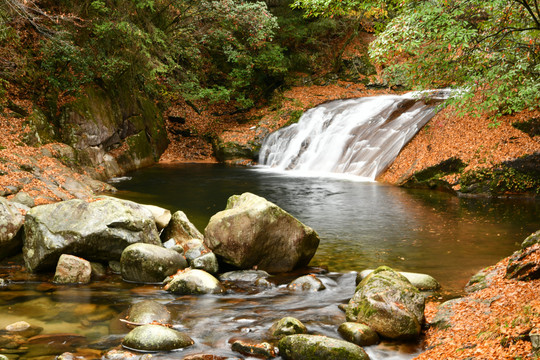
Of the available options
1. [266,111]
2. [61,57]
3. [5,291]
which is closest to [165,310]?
[5,291]

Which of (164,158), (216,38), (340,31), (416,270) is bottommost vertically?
(416,270)

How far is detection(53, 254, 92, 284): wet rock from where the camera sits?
696 cm

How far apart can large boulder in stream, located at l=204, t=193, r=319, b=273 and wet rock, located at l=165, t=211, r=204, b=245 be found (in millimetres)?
1030

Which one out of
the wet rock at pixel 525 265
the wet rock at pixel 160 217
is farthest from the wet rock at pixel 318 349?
A: the wet rock at pixel 160 217

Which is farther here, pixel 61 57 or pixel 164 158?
pixel 164 158

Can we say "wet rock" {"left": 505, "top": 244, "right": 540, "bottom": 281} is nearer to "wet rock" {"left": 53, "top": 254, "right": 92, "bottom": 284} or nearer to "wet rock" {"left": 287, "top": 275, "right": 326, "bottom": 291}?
"wet rock" {"left": 287, "top": 275, "right": 326, "bottom": 291}

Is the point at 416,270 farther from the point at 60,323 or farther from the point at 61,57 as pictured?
the point at 61,57

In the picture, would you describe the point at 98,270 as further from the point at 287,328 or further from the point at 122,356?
the point at 287,328

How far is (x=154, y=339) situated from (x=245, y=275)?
106 inches

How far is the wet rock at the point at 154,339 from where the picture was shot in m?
4.88

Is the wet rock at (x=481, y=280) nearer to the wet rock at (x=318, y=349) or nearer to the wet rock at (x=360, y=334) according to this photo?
the wet rock at (x=360, y=334)

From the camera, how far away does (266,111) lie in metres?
25.7

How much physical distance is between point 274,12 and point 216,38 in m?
7.17

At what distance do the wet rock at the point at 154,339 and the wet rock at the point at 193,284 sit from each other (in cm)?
161
